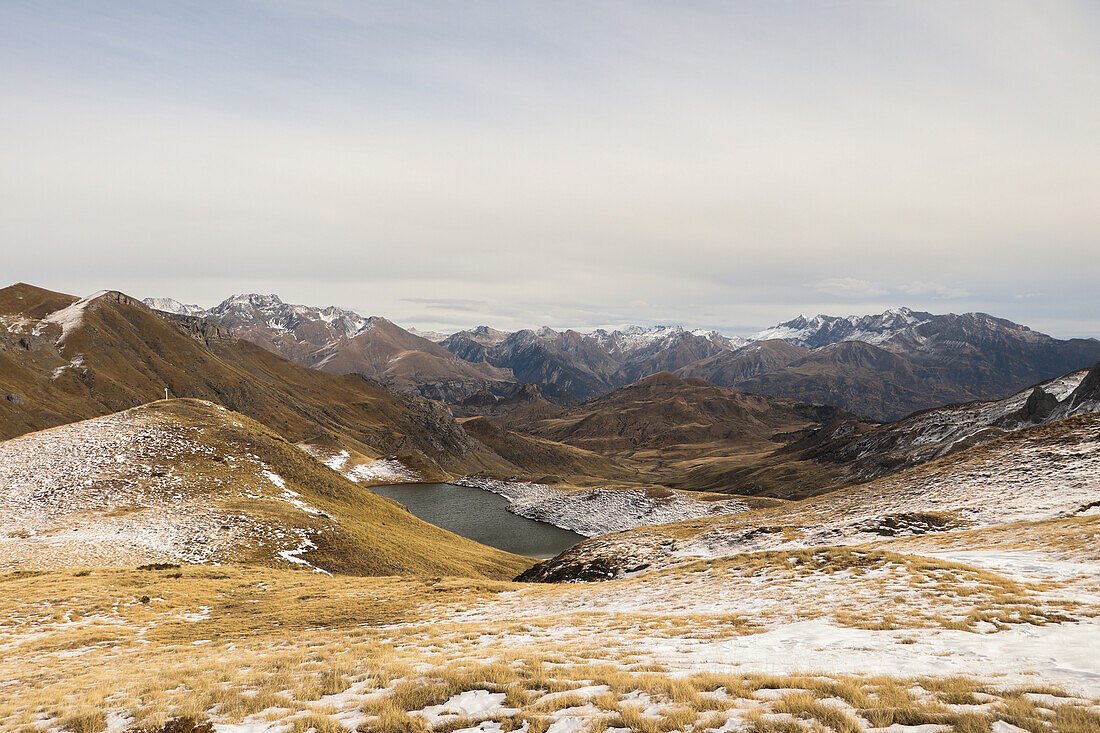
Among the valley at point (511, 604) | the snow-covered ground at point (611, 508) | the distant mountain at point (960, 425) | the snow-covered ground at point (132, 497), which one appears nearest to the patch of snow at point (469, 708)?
the valley at point (511, 604)

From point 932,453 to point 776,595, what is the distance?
333ft

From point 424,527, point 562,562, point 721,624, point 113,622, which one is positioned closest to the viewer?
point 721,624

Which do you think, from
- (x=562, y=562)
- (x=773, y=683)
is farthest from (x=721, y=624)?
(x=562, y=562)

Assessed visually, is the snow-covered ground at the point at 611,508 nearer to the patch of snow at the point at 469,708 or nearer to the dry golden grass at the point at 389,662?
the dry golden grass at the point at 389,662

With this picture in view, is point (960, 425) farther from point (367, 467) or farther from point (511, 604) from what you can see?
point (367, 467)

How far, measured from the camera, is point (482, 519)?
10112 cm

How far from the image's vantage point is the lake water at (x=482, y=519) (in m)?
86.5

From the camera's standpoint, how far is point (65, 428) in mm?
51344

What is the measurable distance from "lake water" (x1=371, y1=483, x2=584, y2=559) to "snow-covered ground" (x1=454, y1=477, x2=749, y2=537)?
9.48 feet

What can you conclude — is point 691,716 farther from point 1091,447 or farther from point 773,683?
point 1091,447

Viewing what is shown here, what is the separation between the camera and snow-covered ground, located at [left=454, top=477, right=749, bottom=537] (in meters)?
95.2

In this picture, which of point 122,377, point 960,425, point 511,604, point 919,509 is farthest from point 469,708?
point 122,377

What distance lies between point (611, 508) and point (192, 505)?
75153 millimetres

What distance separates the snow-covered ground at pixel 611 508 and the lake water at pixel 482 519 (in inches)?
114
